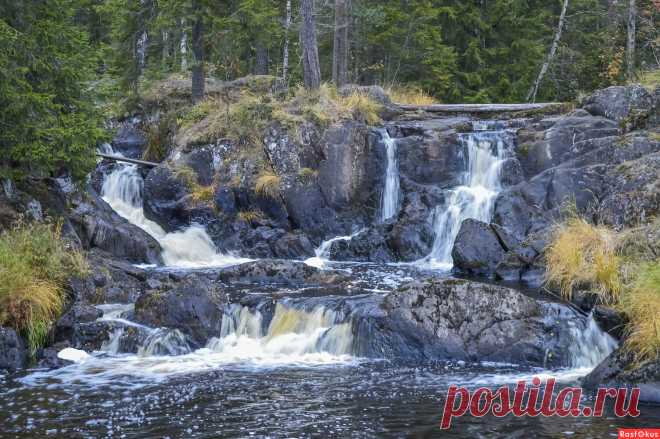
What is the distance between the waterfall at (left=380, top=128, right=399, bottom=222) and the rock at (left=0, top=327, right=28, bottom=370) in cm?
1064

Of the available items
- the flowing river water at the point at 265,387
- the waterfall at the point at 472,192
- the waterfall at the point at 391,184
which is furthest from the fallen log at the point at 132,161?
the waterfall at the point at 472,192

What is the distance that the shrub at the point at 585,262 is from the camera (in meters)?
11.6

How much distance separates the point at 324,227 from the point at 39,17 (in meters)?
8.50

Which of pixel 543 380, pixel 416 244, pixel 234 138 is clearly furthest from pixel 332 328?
pixel 234 138

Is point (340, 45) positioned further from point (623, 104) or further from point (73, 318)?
point (73, 318)

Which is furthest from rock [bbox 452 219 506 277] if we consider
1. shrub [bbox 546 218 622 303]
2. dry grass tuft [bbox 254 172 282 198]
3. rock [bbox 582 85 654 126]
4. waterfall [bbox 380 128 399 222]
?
dry grass tuft [bbox 254 172 282 198]

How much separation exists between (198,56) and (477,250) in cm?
1162

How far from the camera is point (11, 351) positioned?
10.4 metres

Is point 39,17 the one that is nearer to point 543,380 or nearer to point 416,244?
Result: point 416,244

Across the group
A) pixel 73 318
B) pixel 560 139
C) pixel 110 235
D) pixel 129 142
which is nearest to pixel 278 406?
pixel 73 318

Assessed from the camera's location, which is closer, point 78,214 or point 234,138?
point 78,214

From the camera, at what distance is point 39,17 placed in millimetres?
14008

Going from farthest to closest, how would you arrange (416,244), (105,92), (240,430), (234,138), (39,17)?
1. (234,138)
2. (416,244)
3. (105,92)
4. (39,17)
5. (240,430)

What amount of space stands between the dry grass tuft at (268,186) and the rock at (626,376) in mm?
11148
